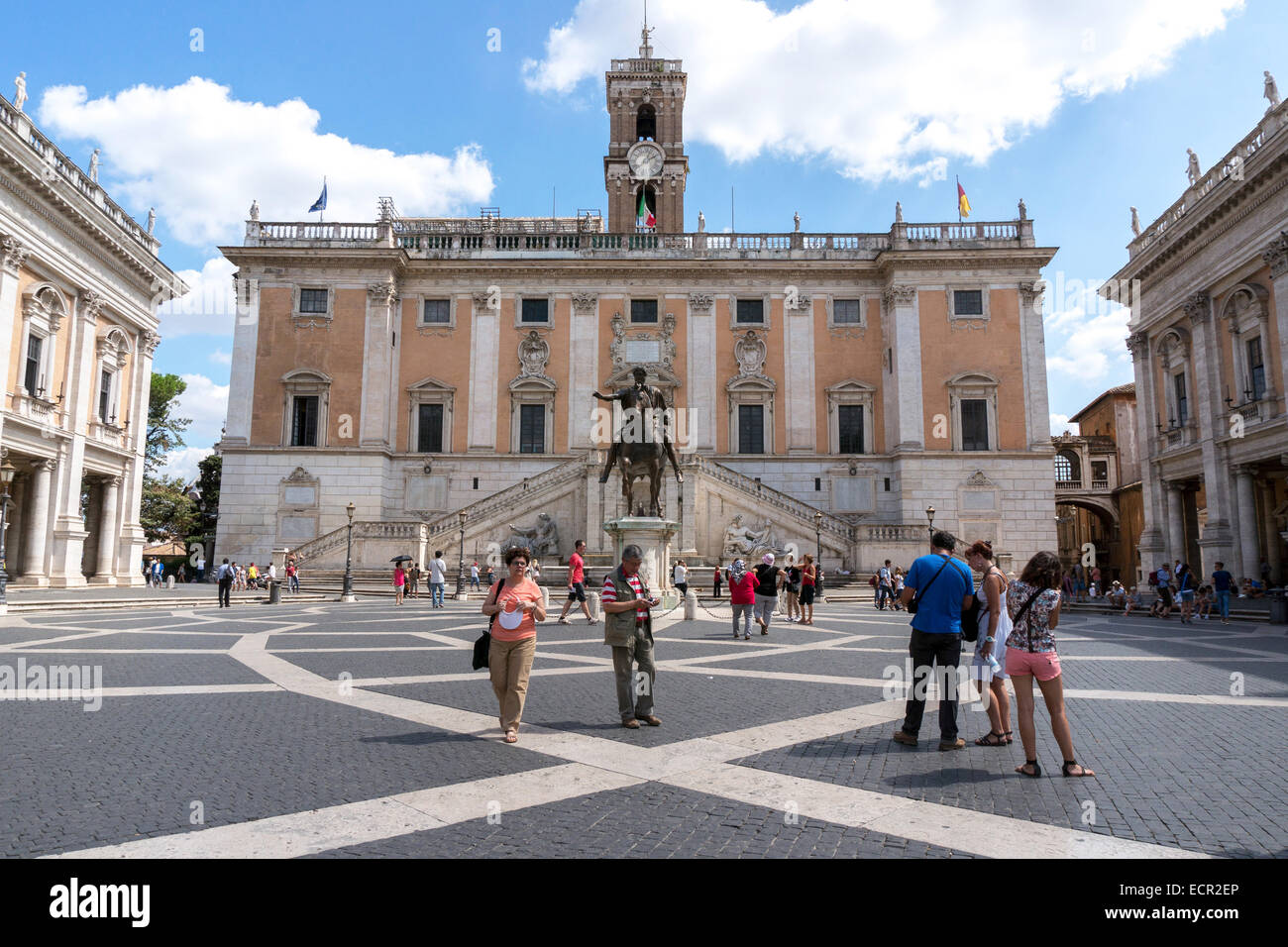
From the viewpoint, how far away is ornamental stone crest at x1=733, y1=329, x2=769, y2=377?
37.8m

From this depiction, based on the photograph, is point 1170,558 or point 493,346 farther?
point 493,346


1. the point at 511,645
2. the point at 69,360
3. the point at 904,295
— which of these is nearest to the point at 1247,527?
the point at 904,295

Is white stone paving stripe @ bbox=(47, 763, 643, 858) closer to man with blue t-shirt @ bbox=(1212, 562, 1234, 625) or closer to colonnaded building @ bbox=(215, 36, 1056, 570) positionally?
man with blue t-shirt @ bbox=(1212, 562, 1234, 625)

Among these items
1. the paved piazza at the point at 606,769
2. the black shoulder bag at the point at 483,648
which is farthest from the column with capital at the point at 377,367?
the black shoulder bag at the point at 483,648

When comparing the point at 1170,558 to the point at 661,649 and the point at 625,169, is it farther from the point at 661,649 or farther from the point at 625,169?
the point at 625,169

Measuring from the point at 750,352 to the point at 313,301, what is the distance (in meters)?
20.8

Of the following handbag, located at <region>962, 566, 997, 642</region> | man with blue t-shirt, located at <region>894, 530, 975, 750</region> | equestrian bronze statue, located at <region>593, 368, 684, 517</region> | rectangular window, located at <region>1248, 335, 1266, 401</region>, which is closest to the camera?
man with blue t-shirt, located at <region>894, 530, 975, 750</region>

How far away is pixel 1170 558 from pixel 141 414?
44.3 metres

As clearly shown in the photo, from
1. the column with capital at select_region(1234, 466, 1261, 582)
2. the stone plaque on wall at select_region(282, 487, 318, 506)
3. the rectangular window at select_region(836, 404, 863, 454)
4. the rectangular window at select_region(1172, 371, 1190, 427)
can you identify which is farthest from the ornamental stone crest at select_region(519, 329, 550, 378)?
the column with capital at select_region(1234, 466, 1261, 582)

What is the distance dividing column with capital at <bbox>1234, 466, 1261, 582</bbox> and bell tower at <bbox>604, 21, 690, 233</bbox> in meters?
29.7

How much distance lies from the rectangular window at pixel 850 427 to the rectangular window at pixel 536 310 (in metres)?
14.8

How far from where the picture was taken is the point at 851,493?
3681 centimetres

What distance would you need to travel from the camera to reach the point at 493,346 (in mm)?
37938
